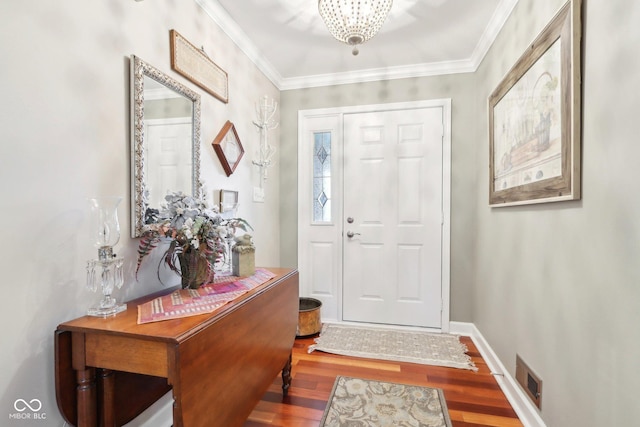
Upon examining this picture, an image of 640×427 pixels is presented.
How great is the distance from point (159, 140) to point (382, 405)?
73.3 inches

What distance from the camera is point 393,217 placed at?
293 centimetres

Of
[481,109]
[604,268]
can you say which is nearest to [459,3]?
[481,109]

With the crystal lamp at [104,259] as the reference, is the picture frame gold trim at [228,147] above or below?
above

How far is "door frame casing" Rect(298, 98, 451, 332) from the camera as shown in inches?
111

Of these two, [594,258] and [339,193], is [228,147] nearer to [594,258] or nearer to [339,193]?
[339,193]

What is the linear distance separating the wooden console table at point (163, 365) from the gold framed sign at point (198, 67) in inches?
47.1

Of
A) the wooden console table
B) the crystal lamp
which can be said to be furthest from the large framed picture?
the crystal lamp

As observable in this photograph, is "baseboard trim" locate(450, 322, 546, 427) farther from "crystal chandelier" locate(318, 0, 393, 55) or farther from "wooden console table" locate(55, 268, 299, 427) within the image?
"crystal chandelier" locate(318, 0, 393, 55)

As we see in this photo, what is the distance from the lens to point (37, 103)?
39.4 inches

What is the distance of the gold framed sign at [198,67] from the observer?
1.62m

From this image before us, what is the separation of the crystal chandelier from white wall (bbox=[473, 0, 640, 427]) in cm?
80

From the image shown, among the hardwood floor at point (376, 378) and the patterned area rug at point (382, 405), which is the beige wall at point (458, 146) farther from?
the patterned area rug at point (382, 405)

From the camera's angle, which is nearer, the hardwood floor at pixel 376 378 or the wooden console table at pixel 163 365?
the wooden console table at pixel 163 365

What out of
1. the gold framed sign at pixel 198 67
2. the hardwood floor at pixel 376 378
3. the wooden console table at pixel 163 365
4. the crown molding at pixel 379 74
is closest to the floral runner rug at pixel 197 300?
the wooden console table at pixel 163 365
